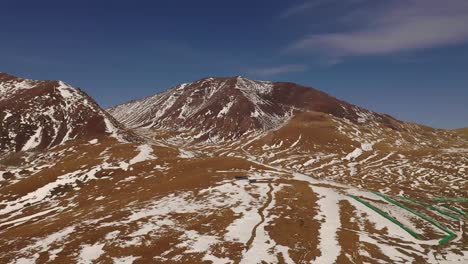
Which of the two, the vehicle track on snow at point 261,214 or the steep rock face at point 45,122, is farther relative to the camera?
the steep rock face at point 45,122

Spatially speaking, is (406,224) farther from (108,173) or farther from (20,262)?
(108,173)

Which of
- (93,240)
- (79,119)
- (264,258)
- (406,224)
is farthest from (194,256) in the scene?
(79,119)

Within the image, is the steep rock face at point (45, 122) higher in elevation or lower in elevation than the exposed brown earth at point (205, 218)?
higher

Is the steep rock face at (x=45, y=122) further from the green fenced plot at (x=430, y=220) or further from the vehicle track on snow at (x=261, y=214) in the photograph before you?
the green fenced plot at (x=430, y=220)

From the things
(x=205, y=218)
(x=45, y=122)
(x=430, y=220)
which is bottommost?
(x=430, y=220)

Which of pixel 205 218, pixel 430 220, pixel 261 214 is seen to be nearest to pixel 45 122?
pixel 205 218

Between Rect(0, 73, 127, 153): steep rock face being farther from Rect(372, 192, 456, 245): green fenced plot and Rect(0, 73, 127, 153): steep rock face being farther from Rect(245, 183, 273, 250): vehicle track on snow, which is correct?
Rect(372, 192, 456, 245): green fenced plot

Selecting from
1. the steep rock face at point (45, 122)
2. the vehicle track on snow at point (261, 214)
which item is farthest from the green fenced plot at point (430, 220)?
the steep rock face at point (45, 122)

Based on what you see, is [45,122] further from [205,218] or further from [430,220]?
[430,220]

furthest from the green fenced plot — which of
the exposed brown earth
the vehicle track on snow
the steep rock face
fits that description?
the steep rock face
